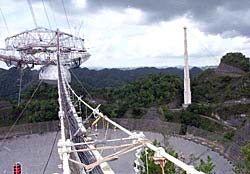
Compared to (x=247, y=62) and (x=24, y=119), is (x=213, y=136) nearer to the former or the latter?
(x=24, y=119)

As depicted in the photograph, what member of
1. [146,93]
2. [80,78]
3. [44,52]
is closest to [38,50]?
[44,52]

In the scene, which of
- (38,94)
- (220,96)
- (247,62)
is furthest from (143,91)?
(247,62)

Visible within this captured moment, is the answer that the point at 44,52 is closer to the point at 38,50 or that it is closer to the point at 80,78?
the point at 38,50

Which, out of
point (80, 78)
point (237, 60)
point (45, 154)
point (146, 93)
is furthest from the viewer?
point (80, 78)

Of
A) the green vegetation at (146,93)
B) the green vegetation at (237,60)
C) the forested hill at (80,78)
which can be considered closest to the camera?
the green vegetation at (146,93)

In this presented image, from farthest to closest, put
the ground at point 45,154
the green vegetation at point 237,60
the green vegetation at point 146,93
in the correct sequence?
the green vegetation at point 237,60 → the green vegetation at point 146,93 → the ground at point 45,154

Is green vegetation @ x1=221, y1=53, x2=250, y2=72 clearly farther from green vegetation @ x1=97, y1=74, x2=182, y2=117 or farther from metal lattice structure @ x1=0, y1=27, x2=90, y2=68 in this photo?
metal lattice structure @ x1=0, y1=27, x2=90, y2=68

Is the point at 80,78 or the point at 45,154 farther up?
the point at 80,78

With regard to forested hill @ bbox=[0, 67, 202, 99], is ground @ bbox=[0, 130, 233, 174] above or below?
below

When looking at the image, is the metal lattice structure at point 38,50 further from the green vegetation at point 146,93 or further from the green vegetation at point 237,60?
the green vegetation at point 237,60

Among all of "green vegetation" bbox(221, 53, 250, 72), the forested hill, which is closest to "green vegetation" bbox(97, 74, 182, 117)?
the forested hill

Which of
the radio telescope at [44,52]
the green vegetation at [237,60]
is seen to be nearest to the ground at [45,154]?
the radio telescope at [44,52]
